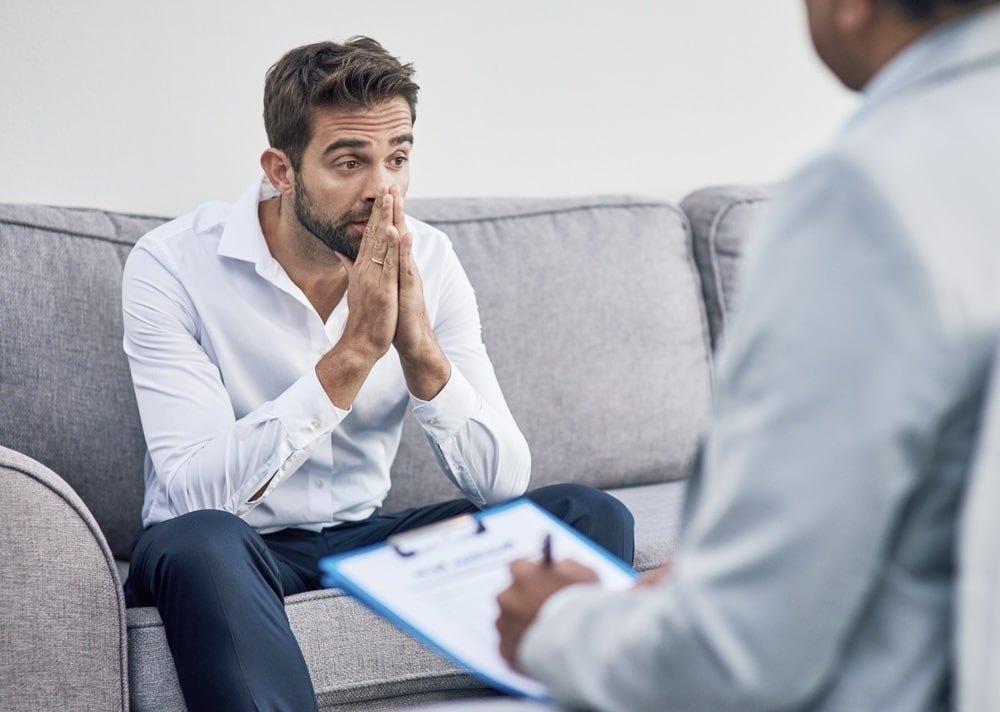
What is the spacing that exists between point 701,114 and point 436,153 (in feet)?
2.24

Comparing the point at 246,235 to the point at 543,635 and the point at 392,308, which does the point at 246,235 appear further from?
the point at 543,635

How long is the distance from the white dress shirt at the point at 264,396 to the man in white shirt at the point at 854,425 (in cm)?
111

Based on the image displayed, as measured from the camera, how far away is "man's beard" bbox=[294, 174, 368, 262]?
1.83 metres

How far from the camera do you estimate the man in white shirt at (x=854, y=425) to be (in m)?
0.54

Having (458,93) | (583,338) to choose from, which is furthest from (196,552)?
(458,93)

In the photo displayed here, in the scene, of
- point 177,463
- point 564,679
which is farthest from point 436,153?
point 564,679

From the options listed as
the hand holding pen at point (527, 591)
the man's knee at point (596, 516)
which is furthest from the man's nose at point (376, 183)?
the hand holding pen at point (527, 591)

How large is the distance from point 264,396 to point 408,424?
309 millimetres

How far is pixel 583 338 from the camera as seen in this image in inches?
86.0

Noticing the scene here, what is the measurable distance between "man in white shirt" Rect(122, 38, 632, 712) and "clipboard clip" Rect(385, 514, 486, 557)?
2.34 ft

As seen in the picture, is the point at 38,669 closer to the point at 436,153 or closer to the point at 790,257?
the point at 790,257

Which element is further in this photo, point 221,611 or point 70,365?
point 70,365

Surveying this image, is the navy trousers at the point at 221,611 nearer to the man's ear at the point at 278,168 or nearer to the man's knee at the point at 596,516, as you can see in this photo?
the man's knee at the point at 596,516

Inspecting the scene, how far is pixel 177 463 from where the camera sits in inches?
65.8
